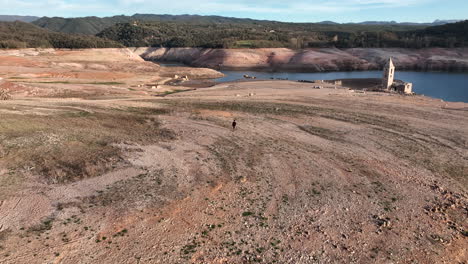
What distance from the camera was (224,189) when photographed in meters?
23.3

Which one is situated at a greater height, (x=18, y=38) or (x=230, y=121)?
(x=18, y=38)

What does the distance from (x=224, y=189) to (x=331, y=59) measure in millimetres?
141970

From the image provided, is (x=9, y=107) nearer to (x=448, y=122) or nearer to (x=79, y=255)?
(x=79, y=255)

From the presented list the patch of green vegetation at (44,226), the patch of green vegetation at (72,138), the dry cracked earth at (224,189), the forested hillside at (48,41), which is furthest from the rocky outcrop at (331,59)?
the patch of green vegetation at (44,226)

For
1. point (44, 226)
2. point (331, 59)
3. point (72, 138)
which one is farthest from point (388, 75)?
point (331, 59)

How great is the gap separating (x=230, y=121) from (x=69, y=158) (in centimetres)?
1992

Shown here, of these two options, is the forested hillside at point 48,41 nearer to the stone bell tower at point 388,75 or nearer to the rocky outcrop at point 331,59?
the rocky outcrop at point 331,59

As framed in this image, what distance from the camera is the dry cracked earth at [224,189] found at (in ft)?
56.2

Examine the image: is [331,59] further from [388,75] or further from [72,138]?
[72,138]

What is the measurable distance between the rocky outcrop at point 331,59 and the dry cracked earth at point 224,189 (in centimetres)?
11233

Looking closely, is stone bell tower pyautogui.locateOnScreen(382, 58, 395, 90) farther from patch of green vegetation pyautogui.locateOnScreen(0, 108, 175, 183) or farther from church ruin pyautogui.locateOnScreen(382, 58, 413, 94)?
patch of green vegetation pyautogui.locateOnScreen(0, 108, 175, 183)

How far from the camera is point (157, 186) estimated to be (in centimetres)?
2322

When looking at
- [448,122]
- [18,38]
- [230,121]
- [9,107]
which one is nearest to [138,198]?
[230,121]

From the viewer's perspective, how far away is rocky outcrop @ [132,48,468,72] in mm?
144875
